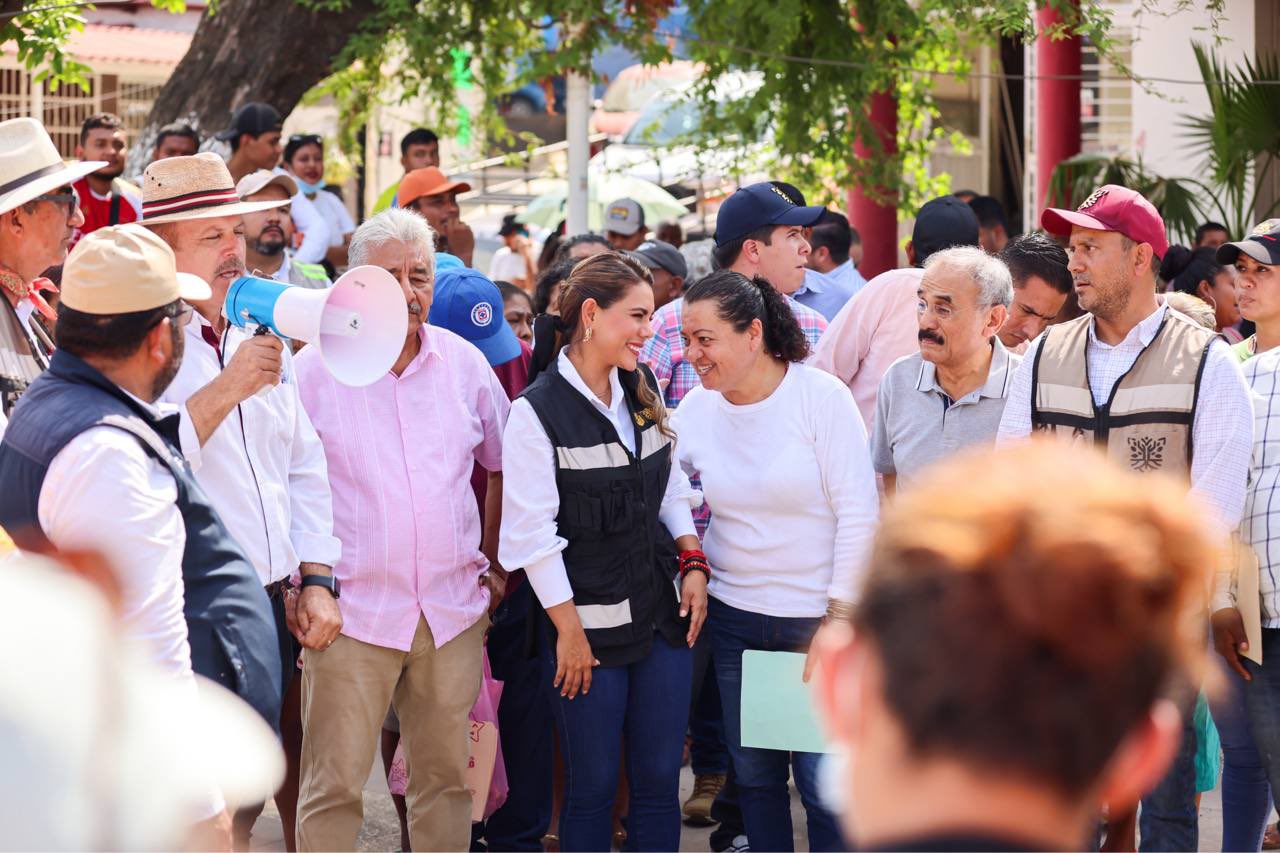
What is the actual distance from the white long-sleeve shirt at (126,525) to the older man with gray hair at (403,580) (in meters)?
1.40

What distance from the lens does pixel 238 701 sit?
3129 mm

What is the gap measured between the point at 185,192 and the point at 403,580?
4.00ft

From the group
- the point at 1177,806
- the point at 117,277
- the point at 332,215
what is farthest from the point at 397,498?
the point at 332,215

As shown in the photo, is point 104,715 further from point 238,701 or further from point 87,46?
point 87,46

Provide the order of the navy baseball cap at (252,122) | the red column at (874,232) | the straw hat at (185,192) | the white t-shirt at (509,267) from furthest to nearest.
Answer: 1. the red column at (874,232)
2. the white t-shirt at (509,267)
3. the navy baseball cap at (252,122)
4. the straw hat at (185,192)

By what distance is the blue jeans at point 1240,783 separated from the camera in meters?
4.41

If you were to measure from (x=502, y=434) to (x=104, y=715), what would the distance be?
222 centimetres

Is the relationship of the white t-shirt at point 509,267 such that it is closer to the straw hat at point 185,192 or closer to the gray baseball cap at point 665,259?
the gray baseball cap at point 665,259

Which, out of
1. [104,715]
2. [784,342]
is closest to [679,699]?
[784,342]

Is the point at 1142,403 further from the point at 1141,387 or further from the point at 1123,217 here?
the point at 1123,217

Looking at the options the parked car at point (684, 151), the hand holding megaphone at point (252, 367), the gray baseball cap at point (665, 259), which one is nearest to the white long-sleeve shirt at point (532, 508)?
the hand holding megaphone at point (252, 367)

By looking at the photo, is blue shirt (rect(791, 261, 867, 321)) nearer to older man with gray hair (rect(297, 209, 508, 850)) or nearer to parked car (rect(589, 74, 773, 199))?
older man with gray hair (rect(297, 209, 508, 850))

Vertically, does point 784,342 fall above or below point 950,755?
above

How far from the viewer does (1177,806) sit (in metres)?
4.14
